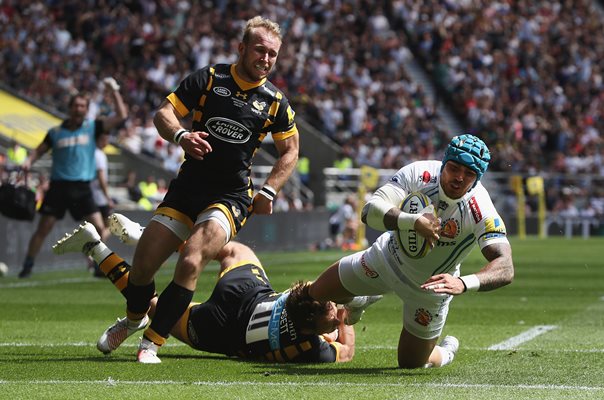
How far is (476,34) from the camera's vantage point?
41.4 meters

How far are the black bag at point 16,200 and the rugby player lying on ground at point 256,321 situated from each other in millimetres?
6634

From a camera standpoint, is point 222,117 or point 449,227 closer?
point 449,227

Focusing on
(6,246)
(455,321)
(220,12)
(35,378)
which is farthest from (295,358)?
(220,12)

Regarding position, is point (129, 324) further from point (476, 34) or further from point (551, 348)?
point (476, 34)

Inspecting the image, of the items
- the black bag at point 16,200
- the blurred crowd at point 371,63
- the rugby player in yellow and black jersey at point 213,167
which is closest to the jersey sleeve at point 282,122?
the rugby player in yellow and black jersey at point 213,167

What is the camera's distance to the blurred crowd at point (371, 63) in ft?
100

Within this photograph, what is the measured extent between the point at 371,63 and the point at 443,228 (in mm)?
30852

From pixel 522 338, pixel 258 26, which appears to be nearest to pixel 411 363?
pixel 522 338

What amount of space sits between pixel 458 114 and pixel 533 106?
2.45 m

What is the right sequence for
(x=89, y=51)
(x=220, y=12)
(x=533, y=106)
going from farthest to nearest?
(x=533, y=106), (x=220, y=12), (x=89, y=51)

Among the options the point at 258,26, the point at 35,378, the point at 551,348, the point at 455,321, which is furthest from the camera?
the point at 455,321

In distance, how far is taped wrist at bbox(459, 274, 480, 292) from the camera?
7.07 m

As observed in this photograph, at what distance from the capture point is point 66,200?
16.4 m

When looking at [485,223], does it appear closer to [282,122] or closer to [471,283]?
[471,283]
